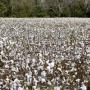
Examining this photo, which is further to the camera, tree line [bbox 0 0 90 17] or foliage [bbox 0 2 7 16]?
tree line [bbox 0 0 90 17]

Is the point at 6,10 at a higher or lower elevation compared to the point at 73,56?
lower

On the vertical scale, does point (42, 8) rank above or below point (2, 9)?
below

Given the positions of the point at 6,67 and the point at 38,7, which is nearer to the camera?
the point at 6,67

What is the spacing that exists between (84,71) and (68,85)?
5.28ft

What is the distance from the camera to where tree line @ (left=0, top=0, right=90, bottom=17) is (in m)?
58.5

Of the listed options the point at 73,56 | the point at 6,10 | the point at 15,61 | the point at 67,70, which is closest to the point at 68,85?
the point at 67,70

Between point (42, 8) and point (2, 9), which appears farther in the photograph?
point (42, 8)

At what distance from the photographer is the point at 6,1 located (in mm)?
61531

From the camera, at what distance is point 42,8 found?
61.4 meters

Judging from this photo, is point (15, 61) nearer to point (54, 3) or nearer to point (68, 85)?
point (68, 85)

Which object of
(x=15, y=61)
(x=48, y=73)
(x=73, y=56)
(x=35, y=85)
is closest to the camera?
(x=35, y=85)

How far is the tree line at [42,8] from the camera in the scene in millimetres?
58500

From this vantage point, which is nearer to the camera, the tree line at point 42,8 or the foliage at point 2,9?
the foliage at point 2,9

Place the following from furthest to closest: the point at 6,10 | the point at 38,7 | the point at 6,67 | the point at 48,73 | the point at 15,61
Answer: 1. the point at 38,7
2. the point at 6,10
3. the point at 15,61
4. the point at 6,67
5. the point at 48,73
